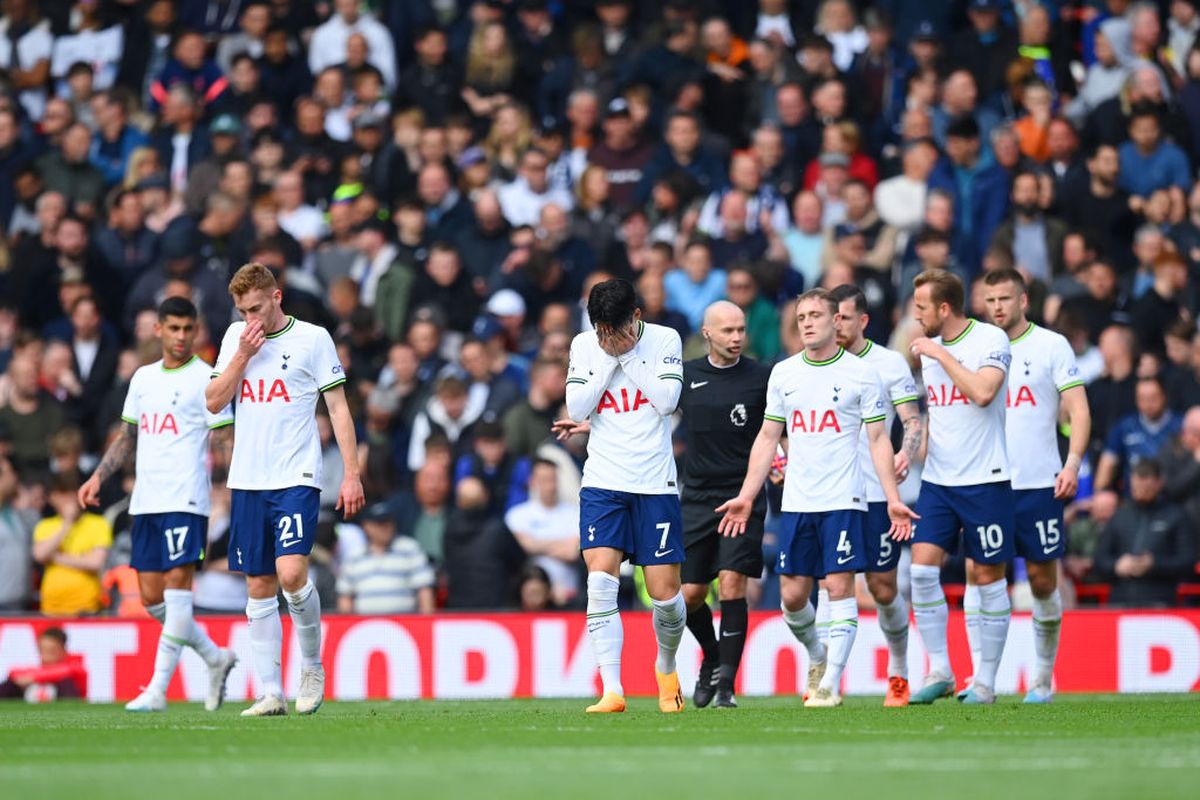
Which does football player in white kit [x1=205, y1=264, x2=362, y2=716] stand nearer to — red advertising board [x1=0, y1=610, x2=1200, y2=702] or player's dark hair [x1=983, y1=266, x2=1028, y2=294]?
player's dark hair [x1=983, y1=266, x2=1028, y2=294]

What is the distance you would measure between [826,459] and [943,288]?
1.47m

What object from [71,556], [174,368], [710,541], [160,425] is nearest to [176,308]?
[174,368]

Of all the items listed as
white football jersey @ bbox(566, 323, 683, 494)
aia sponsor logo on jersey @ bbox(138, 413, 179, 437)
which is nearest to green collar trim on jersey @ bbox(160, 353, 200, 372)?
aia sponsor logo on jersey @ bbox(138, 413, 179, 437)

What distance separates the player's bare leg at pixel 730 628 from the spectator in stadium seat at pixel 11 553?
8.11 m

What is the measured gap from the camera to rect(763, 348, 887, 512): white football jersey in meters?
13.3

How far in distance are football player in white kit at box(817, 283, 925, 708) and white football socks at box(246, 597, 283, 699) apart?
377cm

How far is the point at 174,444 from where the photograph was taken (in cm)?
1427

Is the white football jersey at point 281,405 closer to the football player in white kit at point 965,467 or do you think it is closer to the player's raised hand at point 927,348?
the player's raised hand at point 927,348

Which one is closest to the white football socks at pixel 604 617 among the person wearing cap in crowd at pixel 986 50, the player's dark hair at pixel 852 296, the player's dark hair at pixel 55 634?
the player's dark hair at pixel 852 296

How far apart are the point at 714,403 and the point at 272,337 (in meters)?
3.01

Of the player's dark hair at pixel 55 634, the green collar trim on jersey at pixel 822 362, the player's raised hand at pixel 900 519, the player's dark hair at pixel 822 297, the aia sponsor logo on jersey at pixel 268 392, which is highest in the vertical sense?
the player's dark hair at pixel 822 297

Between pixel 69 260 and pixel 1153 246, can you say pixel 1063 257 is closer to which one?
pixel 1153 246

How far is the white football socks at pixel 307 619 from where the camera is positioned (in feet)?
42.7

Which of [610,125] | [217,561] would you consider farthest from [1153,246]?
[217,561]
